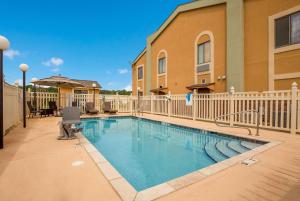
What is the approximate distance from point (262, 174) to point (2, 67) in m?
6.53

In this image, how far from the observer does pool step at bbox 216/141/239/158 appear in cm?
454

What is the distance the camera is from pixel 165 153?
197 inches

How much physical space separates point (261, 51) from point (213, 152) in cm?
825

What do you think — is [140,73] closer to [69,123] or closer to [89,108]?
[89,108]

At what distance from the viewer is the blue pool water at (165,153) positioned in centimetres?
352

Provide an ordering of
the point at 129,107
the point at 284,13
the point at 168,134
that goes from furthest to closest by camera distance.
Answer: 1. the point at 129,107
2. the point at 284,13
3. the point at 168,134

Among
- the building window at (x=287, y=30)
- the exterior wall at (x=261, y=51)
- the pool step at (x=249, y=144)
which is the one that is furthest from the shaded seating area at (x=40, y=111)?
the building window at (x=287, y=30)

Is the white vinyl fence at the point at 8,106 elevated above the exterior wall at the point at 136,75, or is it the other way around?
the exterior wall at the point at 136,75

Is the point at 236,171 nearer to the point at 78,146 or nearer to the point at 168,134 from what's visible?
the point at 78,146

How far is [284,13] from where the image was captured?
8.65 metres

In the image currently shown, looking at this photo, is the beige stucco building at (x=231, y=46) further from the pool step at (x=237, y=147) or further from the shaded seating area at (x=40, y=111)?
the shaded seating area at (x=40, y=111)

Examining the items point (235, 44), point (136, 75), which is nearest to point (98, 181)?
point (235, 44)

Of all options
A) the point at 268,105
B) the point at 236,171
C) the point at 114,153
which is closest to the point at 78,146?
the point at 114,153

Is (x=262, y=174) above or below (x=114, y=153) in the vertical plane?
above
